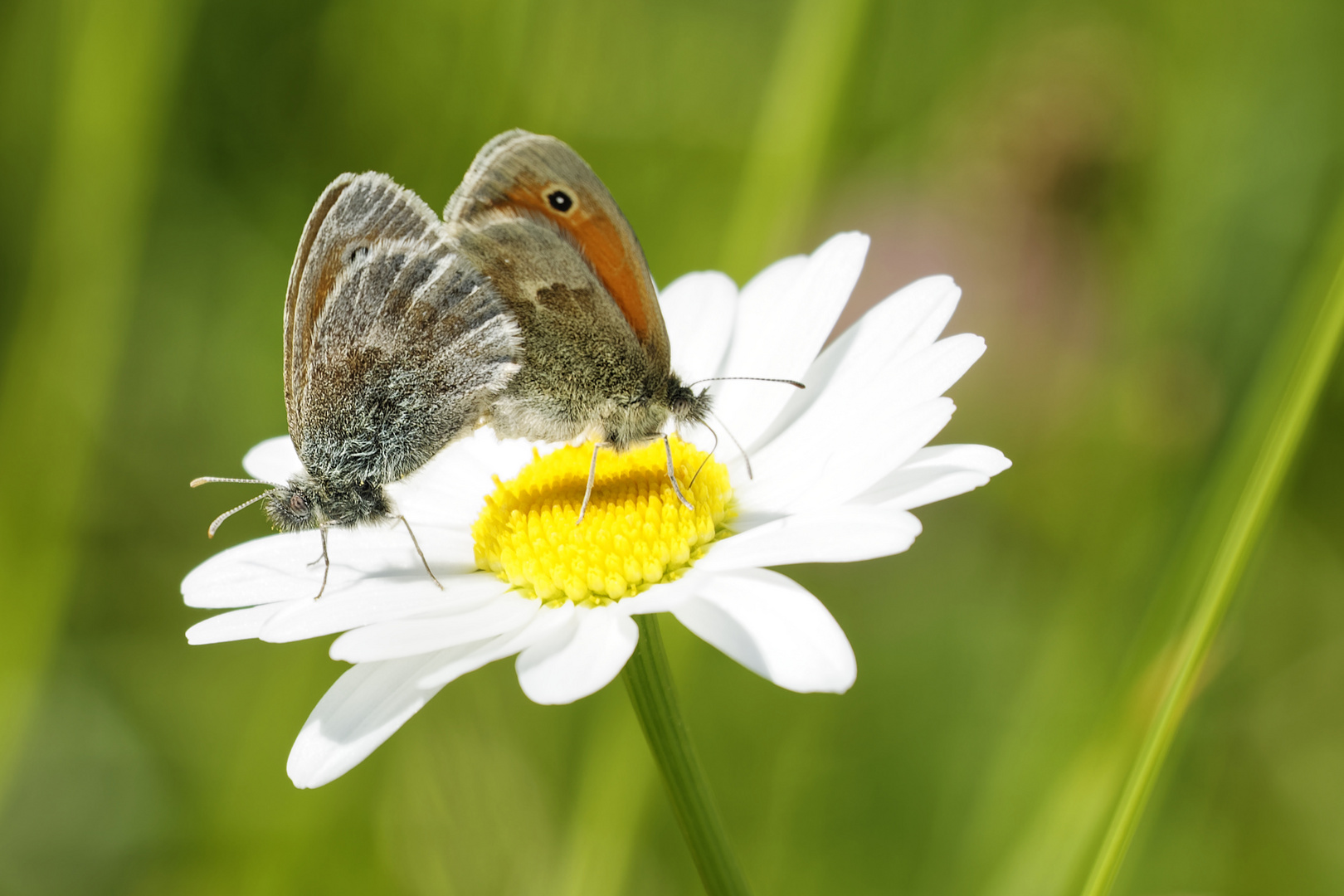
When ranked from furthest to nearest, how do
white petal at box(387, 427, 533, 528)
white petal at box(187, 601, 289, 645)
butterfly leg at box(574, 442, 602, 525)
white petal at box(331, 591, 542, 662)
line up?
white petal at box(387, 427, 533, 528) < butterfly leg at box(574, 442, 602, 525) < white petal at box(187, 601, 289, 645) < white petal at box(331, 591, 542, 662)

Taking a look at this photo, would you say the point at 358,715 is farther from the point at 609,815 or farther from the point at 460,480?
the point at 460,480

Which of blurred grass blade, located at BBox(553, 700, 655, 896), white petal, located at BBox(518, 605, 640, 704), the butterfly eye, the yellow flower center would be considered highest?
the butterfly eye

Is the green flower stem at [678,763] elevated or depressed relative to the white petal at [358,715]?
elevated

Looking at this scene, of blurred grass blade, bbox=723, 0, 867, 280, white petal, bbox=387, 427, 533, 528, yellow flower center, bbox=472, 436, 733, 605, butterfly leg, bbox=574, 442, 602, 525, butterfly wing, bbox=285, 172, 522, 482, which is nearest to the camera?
yellow flower center, bbox=472, 436, 733, 605

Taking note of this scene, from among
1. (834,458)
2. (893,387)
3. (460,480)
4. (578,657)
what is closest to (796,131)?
(893,387)

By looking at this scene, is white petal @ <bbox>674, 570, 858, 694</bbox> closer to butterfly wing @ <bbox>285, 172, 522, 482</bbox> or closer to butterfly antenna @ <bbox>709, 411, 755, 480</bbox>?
butterfly antenna @ <bbox>709, 411, 755, 480</bbox>

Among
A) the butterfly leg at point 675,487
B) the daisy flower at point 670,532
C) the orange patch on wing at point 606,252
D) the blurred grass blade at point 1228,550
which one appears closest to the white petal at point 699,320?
the daisy flower at point 670,532

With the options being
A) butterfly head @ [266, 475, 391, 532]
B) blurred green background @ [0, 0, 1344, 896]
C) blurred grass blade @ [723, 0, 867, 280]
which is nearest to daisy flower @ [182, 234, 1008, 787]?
butterfly head @ [266, 475, 391, 532]

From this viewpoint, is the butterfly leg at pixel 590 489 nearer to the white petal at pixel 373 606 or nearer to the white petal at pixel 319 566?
the white petal at pixel 373 606

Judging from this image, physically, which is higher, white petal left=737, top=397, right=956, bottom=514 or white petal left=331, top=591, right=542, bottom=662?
white petal left=737, top=397, right=956, bottom=514
